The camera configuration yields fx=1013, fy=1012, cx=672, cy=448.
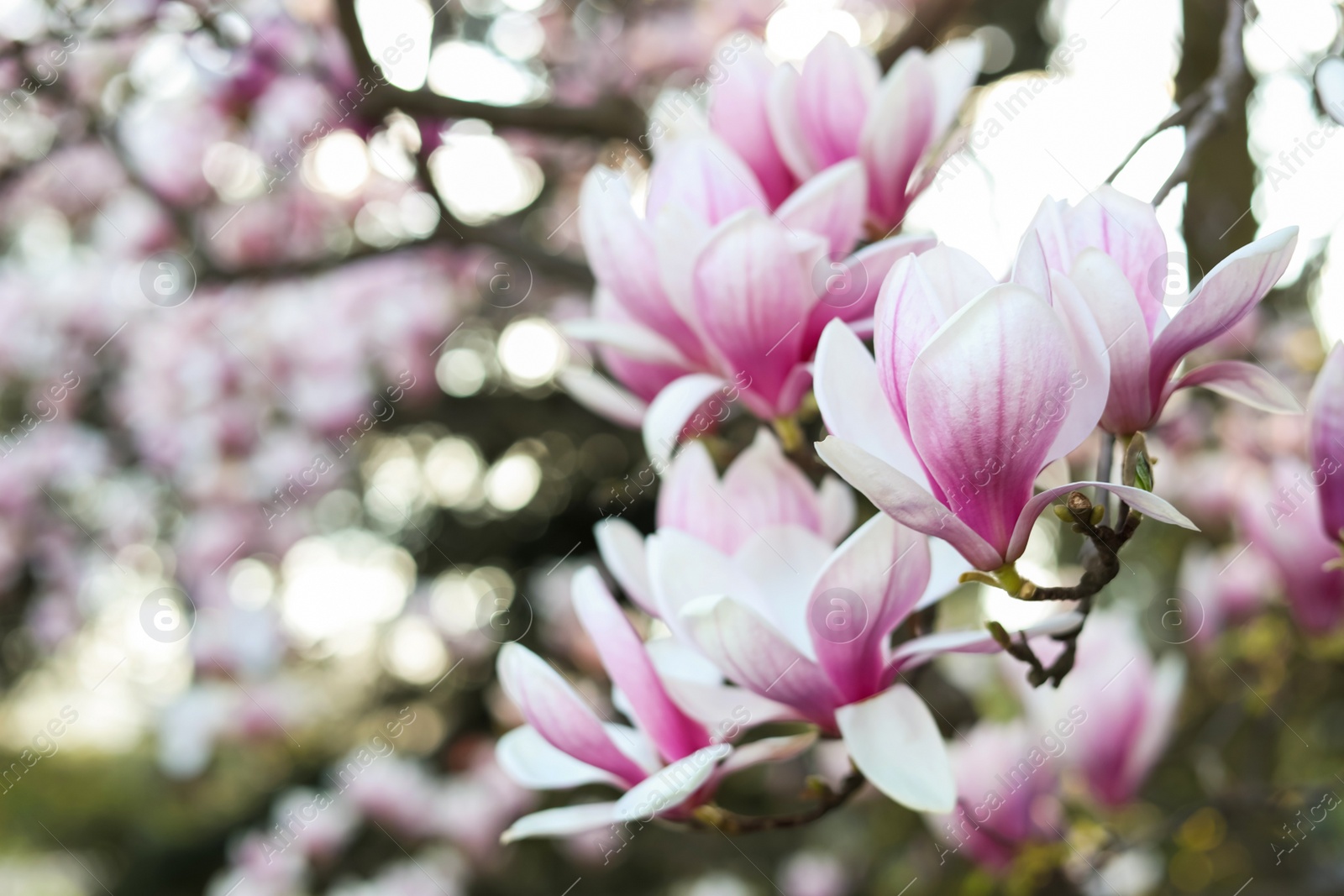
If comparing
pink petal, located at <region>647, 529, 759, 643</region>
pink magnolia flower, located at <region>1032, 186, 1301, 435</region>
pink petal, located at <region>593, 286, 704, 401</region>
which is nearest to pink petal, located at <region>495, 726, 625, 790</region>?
pink petal, located at <region>647, 529, 759, 643</region>

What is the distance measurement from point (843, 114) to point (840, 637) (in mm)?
317

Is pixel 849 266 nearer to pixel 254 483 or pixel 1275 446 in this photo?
pixel 1275 446

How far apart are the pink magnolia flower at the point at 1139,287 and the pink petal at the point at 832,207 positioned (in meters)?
0.12

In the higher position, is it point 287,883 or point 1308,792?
point 1308,792

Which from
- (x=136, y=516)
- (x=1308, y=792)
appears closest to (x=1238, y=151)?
(x=1308, y=792)

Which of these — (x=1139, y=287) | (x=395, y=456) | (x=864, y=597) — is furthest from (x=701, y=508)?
(x=395, y=456)

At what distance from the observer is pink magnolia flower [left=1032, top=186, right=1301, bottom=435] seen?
1.26 feet

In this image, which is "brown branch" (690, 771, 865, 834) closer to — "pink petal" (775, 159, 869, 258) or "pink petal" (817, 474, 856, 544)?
"pink petal" (817, 474, 856, 544)

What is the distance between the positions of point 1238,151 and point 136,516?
102 inches

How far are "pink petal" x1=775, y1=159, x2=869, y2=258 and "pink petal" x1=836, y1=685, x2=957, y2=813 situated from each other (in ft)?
0.76

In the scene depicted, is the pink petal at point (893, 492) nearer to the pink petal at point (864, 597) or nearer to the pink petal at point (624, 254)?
the pink petal at point (864, 597)

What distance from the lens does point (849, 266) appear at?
0.51 m

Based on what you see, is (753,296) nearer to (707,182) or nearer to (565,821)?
(707,182)

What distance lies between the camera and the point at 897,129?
1.95 ft
